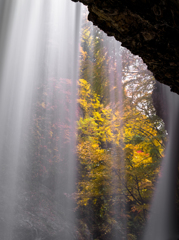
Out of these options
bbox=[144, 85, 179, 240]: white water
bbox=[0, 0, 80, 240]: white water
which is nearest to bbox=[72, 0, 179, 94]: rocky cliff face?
bbox=[144, 85, 179, 240]: white water

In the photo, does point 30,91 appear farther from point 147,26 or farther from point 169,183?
point 147,26

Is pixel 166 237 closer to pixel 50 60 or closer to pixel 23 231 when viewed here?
pixel 23 231

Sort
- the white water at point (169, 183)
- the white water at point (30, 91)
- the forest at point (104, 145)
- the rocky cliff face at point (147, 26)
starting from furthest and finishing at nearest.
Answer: the white water at point (30, 91)
the forest at point (104, 145)
the white water at point (169, 183)
the rocky cliff face at point (147, 26)

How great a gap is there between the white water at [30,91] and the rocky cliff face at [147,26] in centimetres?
582

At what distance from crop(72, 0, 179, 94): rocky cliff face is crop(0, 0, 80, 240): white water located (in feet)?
19.1

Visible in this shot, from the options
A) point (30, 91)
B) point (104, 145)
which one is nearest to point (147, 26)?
point (104, 145)

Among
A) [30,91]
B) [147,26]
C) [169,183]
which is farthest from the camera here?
[30,91]

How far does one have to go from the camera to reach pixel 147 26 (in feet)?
4.78

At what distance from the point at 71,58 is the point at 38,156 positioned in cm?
513

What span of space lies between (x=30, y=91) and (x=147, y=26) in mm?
7127

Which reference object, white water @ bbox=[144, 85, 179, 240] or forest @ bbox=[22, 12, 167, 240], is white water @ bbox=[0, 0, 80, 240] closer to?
forest @ bbox=[22, 12, 167, 240]

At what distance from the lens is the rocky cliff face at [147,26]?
1.31m

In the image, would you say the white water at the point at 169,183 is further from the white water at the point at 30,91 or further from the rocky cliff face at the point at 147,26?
the rocky cliff face at the point at 147,26

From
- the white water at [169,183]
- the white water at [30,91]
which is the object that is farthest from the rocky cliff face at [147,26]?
the white water at [30,91]
